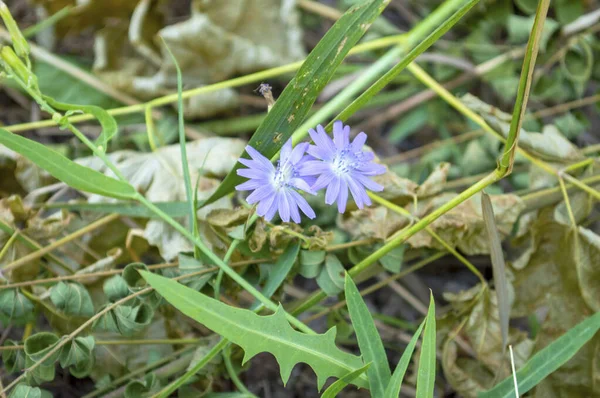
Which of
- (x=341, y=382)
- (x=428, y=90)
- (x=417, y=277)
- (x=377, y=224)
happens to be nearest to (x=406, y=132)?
(x=428, y=90)

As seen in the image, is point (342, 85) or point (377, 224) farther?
point (342, 85)

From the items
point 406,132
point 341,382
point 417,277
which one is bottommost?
point 341,382

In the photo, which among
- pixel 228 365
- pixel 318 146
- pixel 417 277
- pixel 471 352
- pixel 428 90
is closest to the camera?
pixel 318 146

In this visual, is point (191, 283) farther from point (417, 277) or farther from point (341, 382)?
point (417, 277)

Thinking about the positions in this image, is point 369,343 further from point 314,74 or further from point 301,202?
point 314,74

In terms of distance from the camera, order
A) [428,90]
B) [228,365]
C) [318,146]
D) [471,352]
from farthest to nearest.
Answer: [428,90] → [471,352] → [228,365] → [318,146]

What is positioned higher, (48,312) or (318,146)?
(318,146)

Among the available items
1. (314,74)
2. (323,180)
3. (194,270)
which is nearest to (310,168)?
(323,180)

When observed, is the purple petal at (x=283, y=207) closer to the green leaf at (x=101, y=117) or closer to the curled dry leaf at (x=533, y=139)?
the green leaf at (x=101, y=117)

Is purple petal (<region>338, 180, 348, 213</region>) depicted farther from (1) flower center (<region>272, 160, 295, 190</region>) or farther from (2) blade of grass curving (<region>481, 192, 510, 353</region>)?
(2) blade of grass curving (<region>481, 192, 510, 353</region>)
